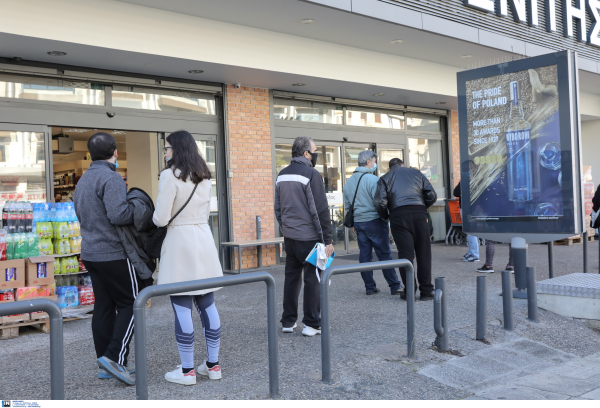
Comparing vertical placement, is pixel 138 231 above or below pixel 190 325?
above

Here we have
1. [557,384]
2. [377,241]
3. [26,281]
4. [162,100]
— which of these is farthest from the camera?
[162,100]

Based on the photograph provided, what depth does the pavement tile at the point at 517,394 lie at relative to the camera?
3957 millimetres

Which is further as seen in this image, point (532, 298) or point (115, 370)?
point (532, 298)

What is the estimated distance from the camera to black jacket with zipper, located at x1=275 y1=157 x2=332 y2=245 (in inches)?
208

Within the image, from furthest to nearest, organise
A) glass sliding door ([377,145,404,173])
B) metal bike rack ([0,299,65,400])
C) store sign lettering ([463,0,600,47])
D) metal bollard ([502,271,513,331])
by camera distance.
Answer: glass sliding door ([377,145,404,173])
store sign lettering ([463,0,600,47])
metal bollard ([502,271,513,331])
metal bike rack ([0,299,65,400])

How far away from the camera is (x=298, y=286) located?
18.0ft

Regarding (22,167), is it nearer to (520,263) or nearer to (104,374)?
(104,374)

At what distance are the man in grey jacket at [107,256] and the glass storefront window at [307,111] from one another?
7.37m

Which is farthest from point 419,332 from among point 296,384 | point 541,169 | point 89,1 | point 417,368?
point 89,1

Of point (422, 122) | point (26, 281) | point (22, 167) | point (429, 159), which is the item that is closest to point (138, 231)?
point (26, 281)

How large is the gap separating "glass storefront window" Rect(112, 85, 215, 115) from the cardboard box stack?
374 cm

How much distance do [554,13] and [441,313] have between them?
9.55 m

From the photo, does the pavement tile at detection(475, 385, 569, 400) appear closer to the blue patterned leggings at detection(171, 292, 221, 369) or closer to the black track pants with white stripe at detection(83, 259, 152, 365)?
the blue patterned leggings at detection(171, 292, 221, 369)

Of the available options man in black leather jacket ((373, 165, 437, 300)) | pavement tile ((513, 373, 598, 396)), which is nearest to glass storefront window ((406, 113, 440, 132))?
man in black leather jacket ((373, 165, 437, 300))
